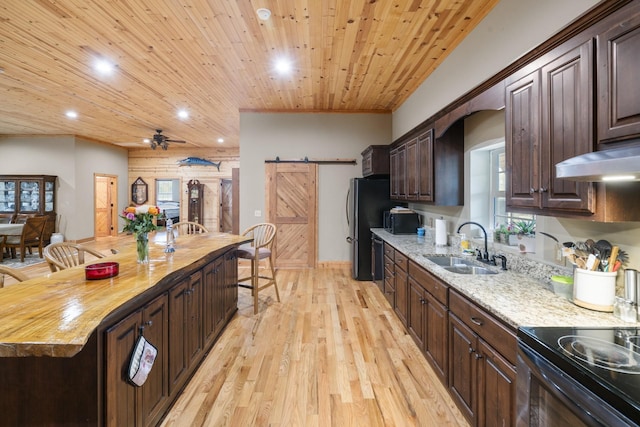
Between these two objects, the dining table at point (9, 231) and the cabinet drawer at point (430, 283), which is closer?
the cabinet drawer at point (430, 283)

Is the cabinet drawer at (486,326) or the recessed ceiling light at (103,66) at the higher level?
the recessed ceiling light at (103,66)

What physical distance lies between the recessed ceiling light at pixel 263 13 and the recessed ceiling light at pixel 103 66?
2316mm

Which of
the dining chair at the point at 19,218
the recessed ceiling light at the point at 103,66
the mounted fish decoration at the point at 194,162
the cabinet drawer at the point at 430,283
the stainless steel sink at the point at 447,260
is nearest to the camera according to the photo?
the cabinet drawer at the point at 430,283

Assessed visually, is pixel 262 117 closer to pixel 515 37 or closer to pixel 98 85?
pixel 98 85

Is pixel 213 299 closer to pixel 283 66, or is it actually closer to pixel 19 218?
pixel 283 66

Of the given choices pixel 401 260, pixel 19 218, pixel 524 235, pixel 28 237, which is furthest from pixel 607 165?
pixel 19 218

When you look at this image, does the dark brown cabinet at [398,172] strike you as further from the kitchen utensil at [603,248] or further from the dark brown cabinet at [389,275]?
the kitchen utensil at [603,248]

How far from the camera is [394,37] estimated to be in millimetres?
3049

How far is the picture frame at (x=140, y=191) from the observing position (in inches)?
403

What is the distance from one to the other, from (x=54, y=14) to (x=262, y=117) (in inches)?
127

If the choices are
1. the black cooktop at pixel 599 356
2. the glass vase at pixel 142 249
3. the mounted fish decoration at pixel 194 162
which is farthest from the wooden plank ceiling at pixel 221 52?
the mounted fish decoration at pixel 194 162

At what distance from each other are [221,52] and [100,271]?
2.73 meters

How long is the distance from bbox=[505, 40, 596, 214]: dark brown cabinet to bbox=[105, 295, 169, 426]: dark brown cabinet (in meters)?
2.33

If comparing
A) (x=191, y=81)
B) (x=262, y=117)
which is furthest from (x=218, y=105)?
(x=191, y=81)
